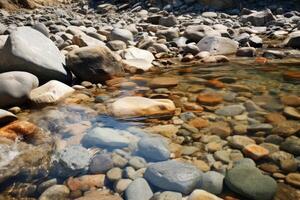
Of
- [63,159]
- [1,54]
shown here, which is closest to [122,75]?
[1,54]

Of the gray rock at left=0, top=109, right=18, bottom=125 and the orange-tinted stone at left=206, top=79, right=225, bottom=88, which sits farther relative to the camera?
the orange-tinted stone at left=206, top=79, right=225, bottom=88

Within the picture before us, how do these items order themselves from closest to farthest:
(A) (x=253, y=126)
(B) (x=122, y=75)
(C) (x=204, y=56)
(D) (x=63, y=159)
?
1. (D) (x=63, y=159)
2. (A) (x=253, y=126)
3. (B) (x=122, y=75)
4. (C) (x=204, y=56)

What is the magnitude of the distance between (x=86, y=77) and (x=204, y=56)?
7.84 ft

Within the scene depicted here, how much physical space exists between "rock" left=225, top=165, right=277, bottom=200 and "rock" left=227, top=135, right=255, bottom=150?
416mm

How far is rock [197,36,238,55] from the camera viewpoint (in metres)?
6.69

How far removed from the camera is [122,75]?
5.14m

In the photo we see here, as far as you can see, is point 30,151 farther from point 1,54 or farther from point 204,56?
point 204,56

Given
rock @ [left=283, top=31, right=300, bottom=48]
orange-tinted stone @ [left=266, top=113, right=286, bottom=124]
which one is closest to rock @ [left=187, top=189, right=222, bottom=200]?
orange-tinted stone @ [left=266, top=113, right=286, bottom=124]

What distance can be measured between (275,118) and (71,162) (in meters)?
2.00

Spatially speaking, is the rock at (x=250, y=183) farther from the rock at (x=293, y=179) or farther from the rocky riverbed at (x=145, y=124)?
the rock at (x=293, y=179)

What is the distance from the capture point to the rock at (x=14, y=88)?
3.70 metres

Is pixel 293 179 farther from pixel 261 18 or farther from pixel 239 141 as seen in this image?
pixel 261 18

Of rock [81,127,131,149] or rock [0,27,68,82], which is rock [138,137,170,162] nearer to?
rock [81,127,131,149]

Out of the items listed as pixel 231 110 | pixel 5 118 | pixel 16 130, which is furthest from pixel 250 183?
pixel 5 118
